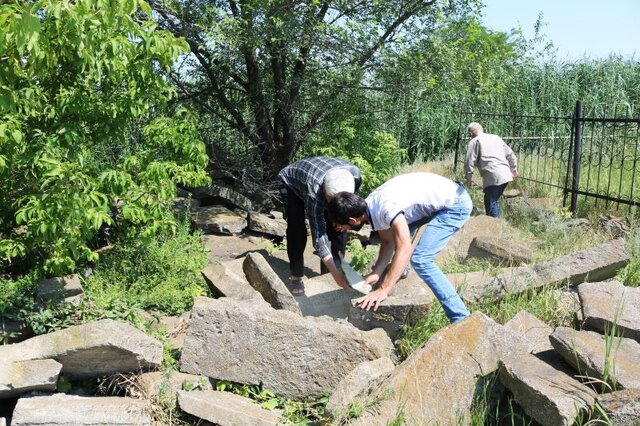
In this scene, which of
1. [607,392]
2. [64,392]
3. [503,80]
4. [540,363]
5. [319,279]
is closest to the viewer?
[607,392]

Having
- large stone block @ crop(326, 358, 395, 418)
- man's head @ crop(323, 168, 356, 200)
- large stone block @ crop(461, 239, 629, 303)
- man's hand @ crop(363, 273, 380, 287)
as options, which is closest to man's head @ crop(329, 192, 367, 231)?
man's head @ crop(323, 168, 356, 200)

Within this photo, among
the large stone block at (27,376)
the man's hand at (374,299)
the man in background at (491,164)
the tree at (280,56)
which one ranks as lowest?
the large stone block at (27,376)

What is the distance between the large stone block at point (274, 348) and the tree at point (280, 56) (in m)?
4.09

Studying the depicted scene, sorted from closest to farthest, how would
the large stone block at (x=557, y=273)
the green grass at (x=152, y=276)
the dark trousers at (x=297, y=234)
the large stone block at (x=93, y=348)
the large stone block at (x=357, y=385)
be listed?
the large stone block at (x=357, y=385), the large stone block at (x=93, y=348), the large stone block at (x=557, y=273), the green grass at (x=152, y=276), the dark trousers at (x=297, y=234)

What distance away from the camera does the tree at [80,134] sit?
4301 mm

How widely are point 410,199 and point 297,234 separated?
5.11 feet

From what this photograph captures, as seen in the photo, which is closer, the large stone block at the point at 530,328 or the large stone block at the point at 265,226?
the large stone block at the point at 530,328

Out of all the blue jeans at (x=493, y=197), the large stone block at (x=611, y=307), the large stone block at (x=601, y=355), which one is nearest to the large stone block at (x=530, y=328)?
the large stone block at (x=611, y=307)

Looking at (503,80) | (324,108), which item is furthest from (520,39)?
(324,108)

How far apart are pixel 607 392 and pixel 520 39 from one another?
1829 centimetres

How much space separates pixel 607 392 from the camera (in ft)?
11.1

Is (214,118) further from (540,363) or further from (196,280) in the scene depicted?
(540,363)

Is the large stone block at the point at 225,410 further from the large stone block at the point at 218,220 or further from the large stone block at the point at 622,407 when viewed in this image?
the large stone block at the point at 218,220

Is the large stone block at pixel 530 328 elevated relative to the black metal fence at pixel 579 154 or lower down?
lower down
